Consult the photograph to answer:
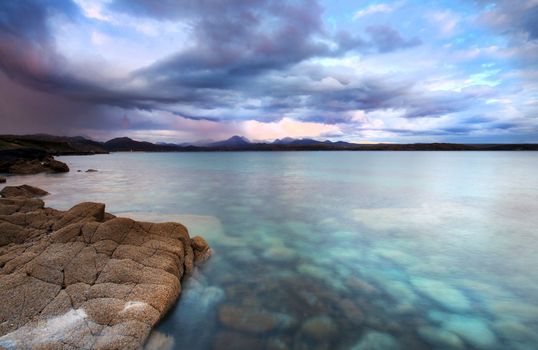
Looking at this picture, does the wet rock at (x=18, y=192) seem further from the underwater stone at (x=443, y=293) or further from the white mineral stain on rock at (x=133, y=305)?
the underwater stone at (x=443, y=293)

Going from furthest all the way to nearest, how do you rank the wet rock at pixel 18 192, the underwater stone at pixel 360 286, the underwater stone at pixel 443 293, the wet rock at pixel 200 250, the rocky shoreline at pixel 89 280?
the wet rock at pixel 18 192, the wet rock at pixel 200 250, the underwater stone at pixel 360 286, the underwater stone at pixel 443 293, the rocky shoreline at pixel 89 280

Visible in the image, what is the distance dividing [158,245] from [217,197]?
51.0 feet

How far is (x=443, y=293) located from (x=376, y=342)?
331 cm

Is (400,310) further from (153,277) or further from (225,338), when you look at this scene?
(153,277)

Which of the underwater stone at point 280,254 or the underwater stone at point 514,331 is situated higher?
the underwater stone at point 514,331

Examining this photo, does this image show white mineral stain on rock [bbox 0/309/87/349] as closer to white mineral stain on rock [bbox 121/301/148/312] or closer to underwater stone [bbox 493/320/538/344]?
white mineral stain on rock [bbox 121/301/148/312]

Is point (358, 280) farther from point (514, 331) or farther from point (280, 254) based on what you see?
point (514, 331)

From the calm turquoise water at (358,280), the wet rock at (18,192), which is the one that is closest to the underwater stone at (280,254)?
the calm turquoise water at (358,280)

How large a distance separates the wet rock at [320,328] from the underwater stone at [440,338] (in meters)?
1.89

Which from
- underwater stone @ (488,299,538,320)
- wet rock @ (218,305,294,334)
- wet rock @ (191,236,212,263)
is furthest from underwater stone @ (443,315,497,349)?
wet rock @ (191,236,212,263)

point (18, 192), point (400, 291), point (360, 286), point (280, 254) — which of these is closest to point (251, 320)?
point (360, 286)

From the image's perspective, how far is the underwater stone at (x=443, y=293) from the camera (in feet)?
25.5

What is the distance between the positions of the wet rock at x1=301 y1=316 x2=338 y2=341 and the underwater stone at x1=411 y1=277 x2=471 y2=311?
3191mm

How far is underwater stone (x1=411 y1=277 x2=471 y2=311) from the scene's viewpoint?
7766mm
